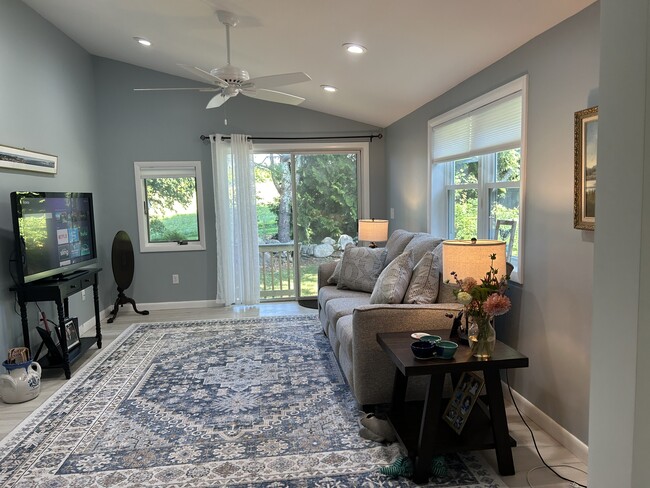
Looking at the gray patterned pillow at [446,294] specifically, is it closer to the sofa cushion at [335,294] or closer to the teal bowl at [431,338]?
the teal bowl at [431,338]

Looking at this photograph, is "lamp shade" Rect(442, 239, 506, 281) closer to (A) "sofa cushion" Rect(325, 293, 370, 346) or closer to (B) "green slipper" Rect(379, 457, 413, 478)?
(B) "green slipper" Rect(379, 457, 413, 478)


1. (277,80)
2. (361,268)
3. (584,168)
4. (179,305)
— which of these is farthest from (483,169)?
(179,305)

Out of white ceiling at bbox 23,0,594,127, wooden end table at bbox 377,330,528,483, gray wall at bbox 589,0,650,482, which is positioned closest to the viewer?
gray wall at bbox 589,0,650,482

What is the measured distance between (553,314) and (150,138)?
4.73 metres

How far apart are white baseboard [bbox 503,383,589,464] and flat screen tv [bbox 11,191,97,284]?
3.46 m

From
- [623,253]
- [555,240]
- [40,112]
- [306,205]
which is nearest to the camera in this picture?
[623,253]

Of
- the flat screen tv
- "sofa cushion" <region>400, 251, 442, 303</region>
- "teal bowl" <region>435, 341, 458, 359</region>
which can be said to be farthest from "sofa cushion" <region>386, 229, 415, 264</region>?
the flat screen tv

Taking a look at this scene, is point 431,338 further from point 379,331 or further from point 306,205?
point 306,205

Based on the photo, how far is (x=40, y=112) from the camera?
3.83 meters

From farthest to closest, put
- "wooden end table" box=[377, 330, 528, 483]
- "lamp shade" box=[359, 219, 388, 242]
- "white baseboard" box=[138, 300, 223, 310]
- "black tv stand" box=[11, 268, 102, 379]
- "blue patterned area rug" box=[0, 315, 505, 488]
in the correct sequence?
"white baseboard" box=[138, 300, 223, 310], "lamp shade" box=[359, 219, 388, 242], "black tv stand" box=[11, 268, 102, 379], "blue patterned area rug" box=[0, 315, 505, 488], "wooden end table" box=[377, 330, 528, 483]

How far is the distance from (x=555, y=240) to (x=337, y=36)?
6.26ft

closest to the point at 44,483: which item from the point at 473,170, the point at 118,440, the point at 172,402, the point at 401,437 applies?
the point at 118,440

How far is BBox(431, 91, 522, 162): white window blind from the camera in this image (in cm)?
272

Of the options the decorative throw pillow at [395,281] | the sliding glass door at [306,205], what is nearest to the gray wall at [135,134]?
the sliding glass door at [306,205]
